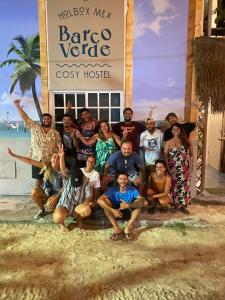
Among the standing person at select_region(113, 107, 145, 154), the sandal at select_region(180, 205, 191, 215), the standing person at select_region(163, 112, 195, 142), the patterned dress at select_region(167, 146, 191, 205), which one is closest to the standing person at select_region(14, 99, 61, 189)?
the standing person at select_region(113, 107, 145, 154)

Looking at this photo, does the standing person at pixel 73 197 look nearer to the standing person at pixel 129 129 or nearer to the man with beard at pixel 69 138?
the man with beard at pixel 69 138

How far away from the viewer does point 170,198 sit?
4.96 m

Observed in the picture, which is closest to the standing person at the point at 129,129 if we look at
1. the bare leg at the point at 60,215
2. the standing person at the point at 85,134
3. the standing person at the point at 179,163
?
the standing person at the point at 85,134

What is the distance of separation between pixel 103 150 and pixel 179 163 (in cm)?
120

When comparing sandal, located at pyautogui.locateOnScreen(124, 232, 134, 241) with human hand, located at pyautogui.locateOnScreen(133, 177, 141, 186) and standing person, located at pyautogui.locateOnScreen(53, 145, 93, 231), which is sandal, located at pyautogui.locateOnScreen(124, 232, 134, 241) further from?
human hand, located at pyautogui.locateOnScreen(133, 177, 141, 186)

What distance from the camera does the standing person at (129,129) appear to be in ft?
16.1

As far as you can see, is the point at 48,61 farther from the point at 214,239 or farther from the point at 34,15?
the point at 214,239

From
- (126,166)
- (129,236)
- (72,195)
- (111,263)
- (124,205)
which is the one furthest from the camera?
(126,166)

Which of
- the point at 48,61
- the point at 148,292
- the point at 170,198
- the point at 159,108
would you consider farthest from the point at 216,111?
the point at 148,292

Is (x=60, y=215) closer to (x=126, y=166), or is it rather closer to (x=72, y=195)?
(x=72, y=195)

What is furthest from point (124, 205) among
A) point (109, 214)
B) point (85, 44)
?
point (85, 44)

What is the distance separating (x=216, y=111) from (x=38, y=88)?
3081 mm

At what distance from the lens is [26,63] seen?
5414 mm

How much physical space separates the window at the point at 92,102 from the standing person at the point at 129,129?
58cm
